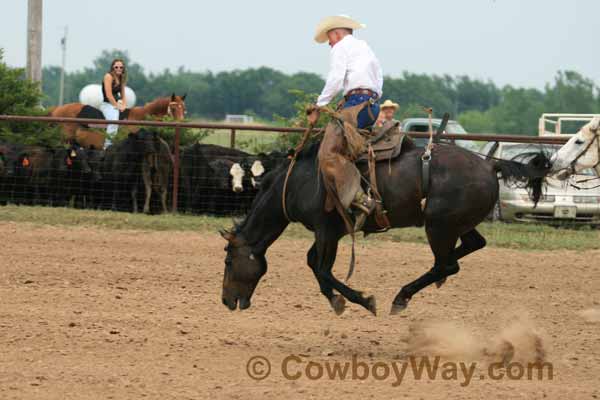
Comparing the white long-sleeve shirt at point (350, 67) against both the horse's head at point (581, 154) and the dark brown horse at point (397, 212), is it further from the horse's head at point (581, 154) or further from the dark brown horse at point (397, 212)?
the horse's head at point (581, 154)

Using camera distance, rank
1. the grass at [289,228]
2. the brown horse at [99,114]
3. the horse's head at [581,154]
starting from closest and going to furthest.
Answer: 1. the horse's head at [581,154]
2. the grass at [289,228]
3. the brown horse at [99,114]

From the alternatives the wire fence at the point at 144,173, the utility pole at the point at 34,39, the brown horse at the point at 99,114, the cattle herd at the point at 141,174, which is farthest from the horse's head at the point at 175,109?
the utility pole at the point at 34,39

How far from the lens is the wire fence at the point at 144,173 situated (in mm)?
15977

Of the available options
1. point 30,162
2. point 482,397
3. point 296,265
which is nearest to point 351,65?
point 482,397

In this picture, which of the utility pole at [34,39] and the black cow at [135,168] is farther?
the utility pole at [34,39]

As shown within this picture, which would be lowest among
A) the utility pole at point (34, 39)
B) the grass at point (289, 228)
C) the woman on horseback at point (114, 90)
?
the grass at point (289, 228)

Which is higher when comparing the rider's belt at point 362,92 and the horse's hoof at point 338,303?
the rider's belt at point 362,92

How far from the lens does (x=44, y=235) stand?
13.5 meters

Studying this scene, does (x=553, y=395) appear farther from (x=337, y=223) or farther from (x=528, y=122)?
(x=528, y=122)

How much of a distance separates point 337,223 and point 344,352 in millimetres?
1085

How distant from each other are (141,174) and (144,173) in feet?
0.37

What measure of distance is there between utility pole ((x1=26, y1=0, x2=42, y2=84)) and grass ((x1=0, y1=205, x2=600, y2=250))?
625cm

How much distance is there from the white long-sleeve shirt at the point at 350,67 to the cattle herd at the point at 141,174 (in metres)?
7.64

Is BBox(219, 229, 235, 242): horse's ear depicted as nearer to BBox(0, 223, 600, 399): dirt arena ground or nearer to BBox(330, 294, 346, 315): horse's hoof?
BBox(0, 223, 600, 399): dirt arena ground
